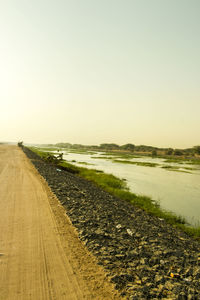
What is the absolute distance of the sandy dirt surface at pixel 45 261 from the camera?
4570 mm

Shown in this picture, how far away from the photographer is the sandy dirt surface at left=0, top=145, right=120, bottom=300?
4570 millimetres

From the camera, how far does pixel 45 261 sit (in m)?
5.71

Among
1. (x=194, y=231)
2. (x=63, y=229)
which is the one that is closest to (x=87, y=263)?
(x=63, y=229)

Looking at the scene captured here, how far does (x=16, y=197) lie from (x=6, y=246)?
6259 millimetres

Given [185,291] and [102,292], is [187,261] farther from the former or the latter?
[102,292]

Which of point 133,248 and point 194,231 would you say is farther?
point 194,231

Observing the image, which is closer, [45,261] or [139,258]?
A: [45,261]

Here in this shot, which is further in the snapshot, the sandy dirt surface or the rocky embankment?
the rocky embankment

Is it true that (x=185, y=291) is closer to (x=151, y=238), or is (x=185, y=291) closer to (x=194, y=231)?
(x=151, y=238)

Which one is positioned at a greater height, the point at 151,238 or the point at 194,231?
the point at 151,238

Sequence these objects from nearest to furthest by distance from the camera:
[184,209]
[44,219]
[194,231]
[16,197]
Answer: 1. [44,219]
2. [194,231]
3. [16,197]
4. [184,209]

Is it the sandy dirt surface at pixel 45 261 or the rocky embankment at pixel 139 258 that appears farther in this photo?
the rocky embankment at pixel 139 258

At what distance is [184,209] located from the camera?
52.4 feet

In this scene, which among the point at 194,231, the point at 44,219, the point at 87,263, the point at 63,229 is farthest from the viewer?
the point at 194,231
